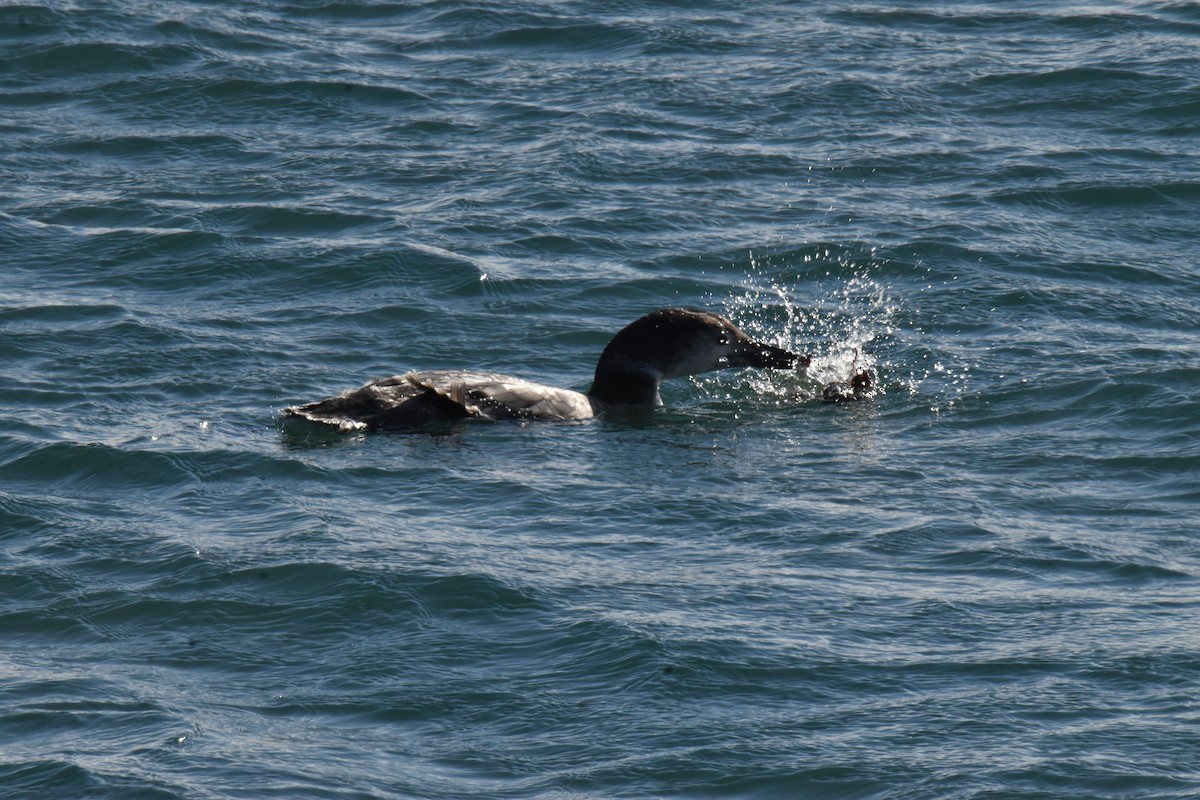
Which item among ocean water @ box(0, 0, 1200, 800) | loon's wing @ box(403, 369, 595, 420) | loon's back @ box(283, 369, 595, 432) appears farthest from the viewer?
loon's wing @ box(403, 369, 595, 420)

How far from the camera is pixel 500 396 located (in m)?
10.6

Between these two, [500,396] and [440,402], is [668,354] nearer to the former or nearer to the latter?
[500,396]

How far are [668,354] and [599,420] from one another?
1.83 ft

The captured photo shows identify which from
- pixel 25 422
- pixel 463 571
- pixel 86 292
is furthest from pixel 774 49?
pixel 463 571

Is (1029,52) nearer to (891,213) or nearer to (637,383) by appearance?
(891,213)

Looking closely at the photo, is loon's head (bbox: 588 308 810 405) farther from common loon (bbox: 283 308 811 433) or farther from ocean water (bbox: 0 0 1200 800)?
ocean water (bbox: 0 0 1200 800)

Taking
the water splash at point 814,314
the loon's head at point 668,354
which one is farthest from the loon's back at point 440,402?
the water splash at point 814,314

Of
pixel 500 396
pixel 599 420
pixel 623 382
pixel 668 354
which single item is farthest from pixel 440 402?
pixel 668 354

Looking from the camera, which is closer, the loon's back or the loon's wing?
the loon's back

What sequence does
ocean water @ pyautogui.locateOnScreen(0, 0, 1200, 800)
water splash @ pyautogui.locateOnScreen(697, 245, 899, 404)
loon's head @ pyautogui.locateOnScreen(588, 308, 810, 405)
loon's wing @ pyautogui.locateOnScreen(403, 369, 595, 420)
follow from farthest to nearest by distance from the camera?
water splash @ pyautogui.locateOnScreen(697, 245, 899, 404)
loon's head @ pyautogui.locateOnScreen(588, 308, 810, 405)
loon's wing @ pyautogui.locateOnScreen(403, 369, 595, 420)
ocean water @ pyautogui.locateOnScreen(0, 0, 1200, 800)

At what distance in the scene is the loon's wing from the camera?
10438 millimetres

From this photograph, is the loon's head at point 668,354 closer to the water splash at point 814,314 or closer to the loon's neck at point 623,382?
the loon's neck at point 623,382

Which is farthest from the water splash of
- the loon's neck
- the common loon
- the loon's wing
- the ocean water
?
the loon's wing

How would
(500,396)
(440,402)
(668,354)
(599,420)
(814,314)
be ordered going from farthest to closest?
(814,314) → (668,354) → (599,420) → (500,396) → (440,402)
